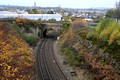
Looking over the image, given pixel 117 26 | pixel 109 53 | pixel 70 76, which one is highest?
pixel 117 26

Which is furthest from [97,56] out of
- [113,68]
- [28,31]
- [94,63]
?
[28,31]

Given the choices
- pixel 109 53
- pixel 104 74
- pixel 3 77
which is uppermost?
pixel 109 53

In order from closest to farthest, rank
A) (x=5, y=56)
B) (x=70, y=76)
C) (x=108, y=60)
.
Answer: (x=5, y=56) → (x=108, y=60) → (x=70, y=76)

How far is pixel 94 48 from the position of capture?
14273mm

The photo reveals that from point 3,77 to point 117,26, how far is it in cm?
1202

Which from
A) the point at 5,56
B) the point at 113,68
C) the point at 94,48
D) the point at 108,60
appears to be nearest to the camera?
the point at 5,56

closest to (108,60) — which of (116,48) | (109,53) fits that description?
(109,53)

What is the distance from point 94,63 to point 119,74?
2.50m

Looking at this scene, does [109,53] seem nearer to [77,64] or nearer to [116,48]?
[116,48]

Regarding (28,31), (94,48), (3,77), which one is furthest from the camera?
(28,31)

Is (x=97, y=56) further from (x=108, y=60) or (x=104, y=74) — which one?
(x=104, y=74)

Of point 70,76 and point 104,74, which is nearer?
point 104,74

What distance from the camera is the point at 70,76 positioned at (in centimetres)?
1306

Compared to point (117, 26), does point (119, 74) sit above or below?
below
